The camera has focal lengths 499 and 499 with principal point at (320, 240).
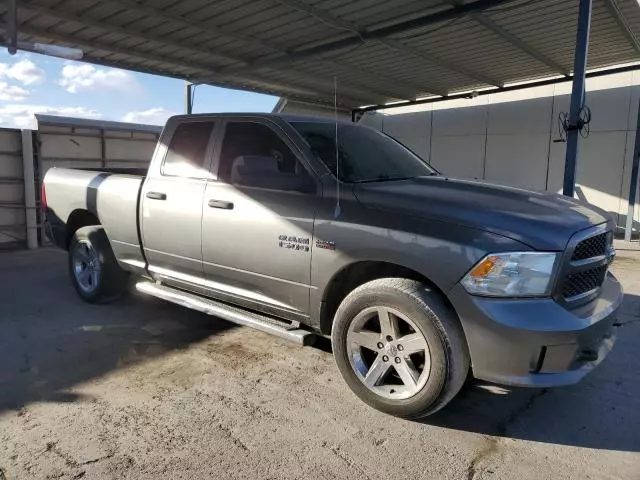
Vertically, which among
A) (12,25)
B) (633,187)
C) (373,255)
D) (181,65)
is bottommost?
(373,255)

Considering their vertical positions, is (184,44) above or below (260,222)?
above

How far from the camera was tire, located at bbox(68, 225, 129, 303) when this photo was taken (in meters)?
5.30

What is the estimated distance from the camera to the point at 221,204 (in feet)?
13.1

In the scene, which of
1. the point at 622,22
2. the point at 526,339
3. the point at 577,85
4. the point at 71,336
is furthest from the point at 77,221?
the point at 622,22

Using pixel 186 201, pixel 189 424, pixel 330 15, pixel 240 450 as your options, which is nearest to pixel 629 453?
pixel 240 450

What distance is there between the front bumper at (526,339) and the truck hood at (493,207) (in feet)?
1.24

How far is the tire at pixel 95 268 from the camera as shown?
5.30 m

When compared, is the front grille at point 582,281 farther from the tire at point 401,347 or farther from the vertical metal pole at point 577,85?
the vertical metal pole at point 577,85

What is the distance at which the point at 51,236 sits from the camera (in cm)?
604

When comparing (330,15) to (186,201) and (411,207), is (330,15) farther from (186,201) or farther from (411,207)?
(411,207)

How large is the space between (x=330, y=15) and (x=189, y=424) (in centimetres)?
705

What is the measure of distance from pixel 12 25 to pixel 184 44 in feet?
9.82

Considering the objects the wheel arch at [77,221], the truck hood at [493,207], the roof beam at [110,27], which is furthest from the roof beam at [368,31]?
the truck hood at [493,207]

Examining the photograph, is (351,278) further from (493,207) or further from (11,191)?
(11,191)
